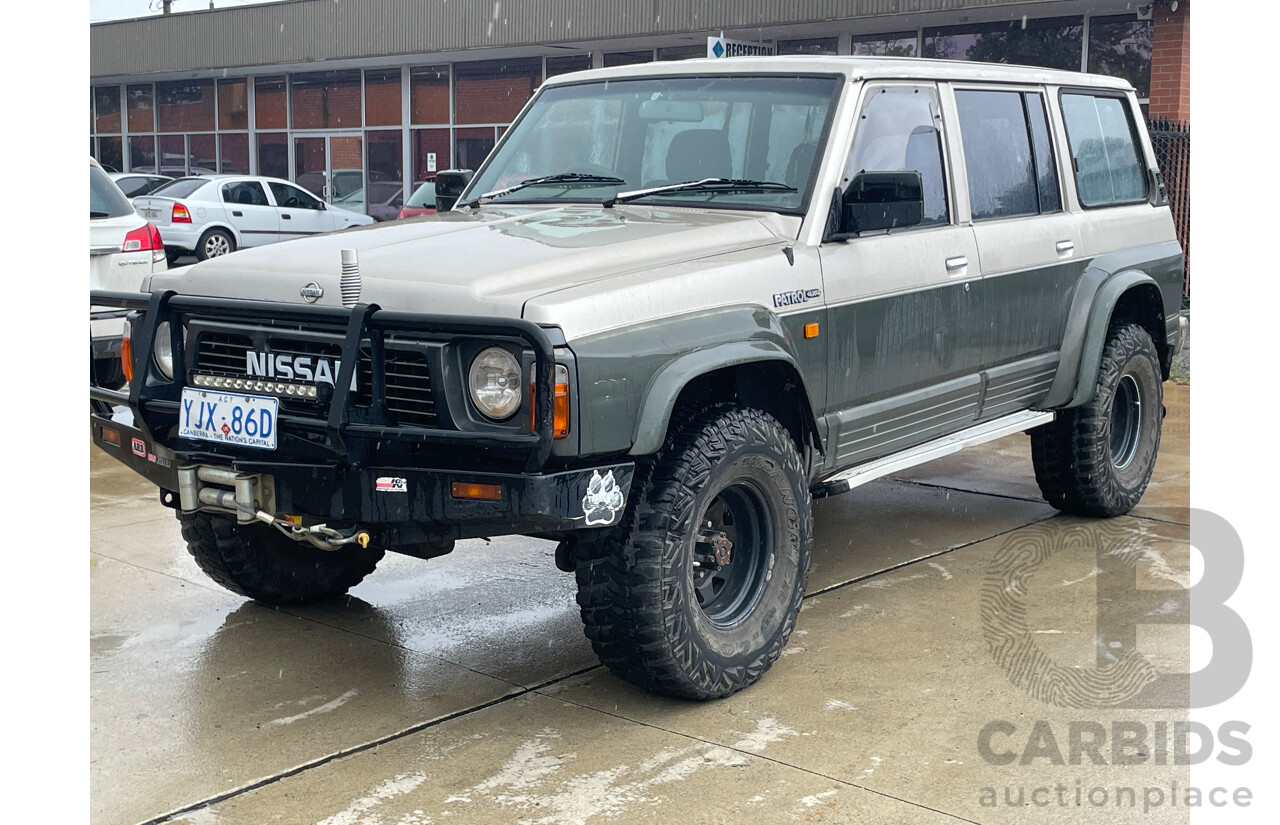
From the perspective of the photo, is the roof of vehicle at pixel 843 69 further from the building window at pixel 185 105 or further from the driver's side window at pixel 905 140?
the building window at pixel 185 105

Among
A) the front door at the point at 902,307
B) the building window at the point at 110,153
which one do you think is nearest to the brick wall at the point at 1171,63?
the front door at the point at 902,307

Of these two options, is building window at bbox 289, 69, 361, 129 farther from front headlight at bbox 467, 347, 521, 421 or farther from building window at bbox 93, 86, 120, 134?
front headlight at bbox 467, 347, 521, 421

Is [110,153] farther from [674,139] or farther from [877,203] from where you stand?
[877,203]

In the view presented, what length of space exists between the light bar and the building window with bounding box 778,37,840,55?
1854 centimetres

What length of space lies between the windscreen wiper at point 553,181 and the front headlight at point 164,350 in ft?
4.96

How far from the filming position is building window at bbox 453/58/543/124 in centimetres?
2533

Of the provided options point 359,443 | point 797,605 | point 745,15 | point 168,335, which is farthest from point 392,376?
point 745,15

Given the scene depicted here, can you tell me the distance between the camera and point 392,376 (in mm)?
3752

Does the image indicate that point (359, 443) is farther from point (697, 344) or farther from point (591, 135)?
point (591, 135)

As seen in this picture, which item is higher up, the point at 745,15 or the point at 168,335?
the point at 745,15

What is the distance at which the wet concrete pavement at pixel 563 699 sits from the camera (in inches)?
138

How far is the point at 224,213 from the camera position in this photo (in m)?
20.5

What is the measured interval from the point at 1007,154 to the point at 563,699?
3.11 m

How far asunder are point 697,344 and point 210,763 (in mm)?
1851
